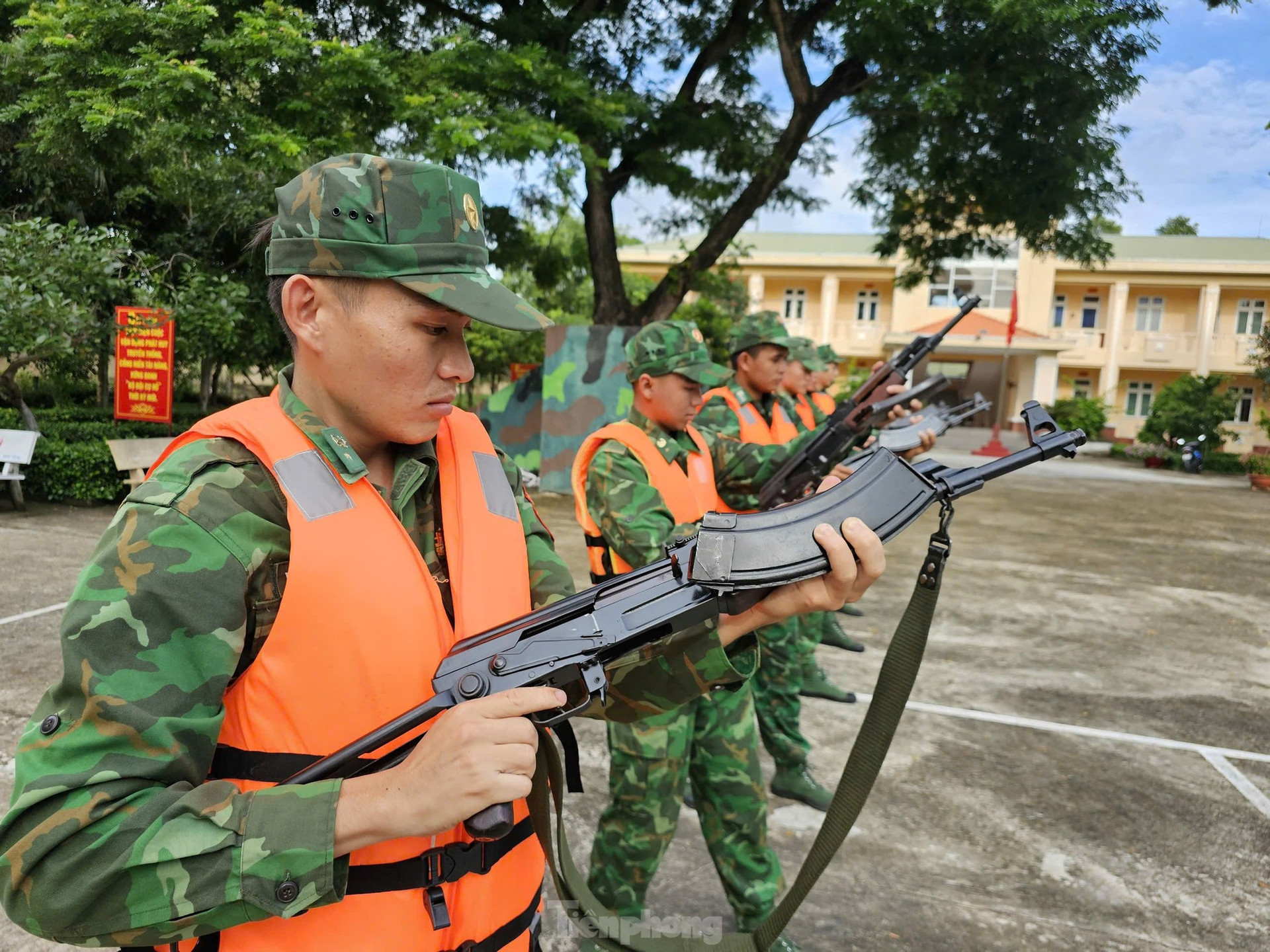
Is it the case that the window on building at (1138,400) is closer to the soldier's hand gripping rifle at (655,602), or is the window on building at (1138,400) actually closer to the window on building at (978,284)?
the window on building at (978,284)

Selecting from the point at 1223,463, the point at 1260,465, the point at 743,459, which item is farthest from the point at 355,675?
the point at 1223,463

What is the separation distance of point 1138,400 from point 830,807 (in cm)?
3799

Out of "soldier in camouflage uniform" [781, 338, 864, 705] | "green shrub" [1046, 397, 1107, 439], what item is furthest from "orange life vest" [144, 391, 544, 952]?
"green shrub" [1046, 397, 1107, 439]

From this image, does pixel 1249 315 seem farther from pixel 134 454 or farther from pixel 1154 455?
pixel 134 454

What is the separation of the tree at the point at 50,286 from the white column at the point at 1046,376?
3096cm

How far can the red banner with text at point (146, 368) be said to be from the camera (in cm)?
906

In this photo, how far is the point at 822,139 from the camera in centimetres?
1273

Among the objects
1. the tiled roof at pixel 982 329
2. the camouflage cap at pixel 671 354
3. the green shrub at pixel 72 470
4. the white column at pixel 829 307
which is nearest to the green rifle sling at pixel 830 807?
the camouflage cap at pixel 671 354

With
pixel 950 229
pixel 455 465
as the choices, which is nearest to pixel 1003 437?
pixel 950 229

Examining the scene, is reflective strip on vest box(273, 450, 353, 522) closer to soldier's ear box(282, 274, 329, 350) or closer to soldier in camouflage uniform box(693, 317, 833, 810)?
soldier's ear box(282, 274, 329, 350)

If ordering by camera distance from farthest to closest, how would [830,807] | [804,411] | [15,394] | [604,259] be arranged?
[604,259] → [15,394] → [804,411] → [830,807]

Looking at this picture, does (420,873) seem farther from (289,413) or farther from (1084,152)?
(1084,152)

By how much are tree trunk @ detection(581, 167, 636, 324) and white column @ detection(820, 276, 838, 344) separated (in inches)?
879

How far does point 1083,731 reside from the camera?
15.7ft
